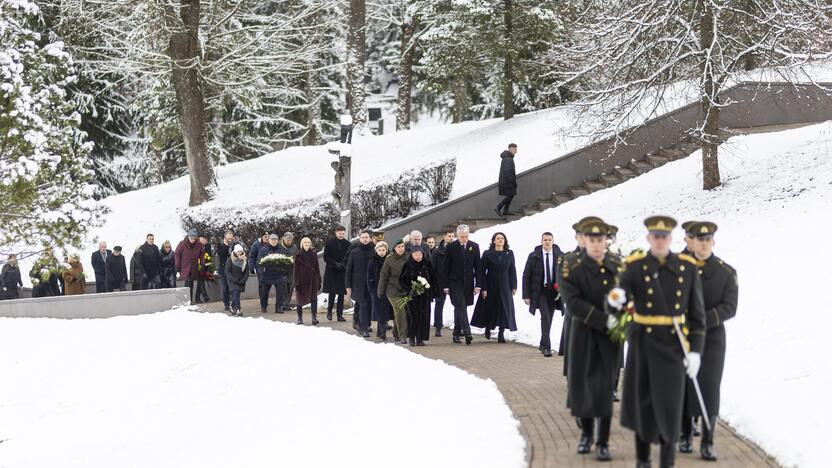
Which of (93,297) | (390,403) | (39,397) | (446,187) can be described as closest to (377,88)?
(446,187)

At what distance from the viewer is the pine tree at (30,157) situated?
20.5m

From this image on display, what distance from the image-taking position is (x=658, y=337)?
8148mm

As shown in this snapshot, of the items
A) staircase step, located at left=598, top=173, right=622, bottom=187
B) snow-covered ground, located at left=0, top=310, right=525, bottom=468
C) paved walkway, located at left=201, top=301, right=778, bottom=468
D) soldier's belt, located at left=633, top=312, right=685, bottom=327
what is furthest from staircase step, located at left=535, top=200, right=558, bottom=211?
soldier's belt, located at left=633, top=312, right=685, bottom=327

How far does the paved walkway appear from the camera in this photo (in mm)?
8828

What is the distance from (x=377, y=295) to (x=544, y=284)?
136 inches

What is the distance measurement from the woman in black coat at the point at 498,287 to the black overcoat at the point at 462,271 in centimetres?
15

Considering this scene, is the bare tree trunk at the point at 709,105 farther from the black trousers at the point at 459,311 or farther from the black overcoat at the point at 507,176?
the black trousers at the point at 459,311

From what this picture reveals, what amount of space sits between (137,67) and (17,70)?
41.8 ft

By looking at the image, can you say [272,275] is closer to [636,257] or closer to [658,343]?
[636,257]

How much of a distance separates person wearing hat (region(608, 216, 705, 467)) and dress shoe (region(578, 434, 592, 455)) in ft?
2.40

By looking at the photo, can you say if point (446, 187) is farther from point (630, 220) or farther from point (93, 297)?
point (93, 297)

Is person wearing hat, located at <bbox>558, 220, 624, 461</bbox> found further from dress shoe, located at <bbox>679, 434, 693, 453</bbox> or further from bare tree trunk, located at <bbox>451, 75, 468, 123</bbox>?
bare tree trunk, located at <bbox>451, 75, 468, 123</bbox>

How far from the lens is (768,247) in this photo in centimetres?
1809

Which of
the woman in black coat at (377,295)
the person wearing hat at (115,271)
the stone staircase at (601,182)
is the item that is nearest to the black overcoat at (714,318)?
the woman in black coat at (377,295)
